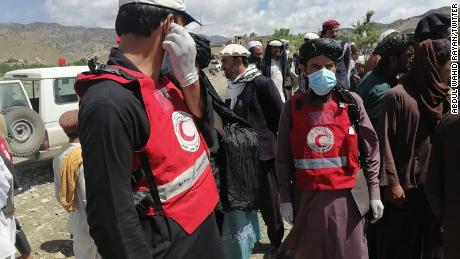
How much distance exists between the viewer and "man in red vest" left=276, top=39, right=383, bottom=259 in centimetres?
245

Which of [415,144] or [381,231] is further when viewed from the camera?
[381,231]

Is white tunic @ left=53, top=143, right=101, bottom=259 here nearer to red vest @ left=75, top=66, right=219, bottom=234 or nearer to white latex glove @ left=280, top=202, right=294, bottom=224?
white latex glove @ left=280, top=202, right=294, bottom=224

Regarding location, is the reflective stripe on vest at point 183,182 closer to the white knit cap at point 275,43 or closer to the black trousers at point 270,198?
the black trousers at point 270,198

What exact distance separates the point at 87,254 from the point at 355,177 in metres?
2.12

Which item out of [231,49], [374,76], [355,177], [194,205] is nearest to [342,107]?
[355,177]

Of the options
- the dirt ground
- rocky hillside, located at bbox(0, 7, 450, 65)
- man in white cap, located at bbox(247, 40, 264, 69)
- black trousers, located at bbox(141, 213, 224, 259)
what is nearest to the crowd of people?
black trousers, located at bbox(141, 213, 224, 259)

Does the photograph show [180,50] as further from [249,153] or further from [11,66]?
[11,66]

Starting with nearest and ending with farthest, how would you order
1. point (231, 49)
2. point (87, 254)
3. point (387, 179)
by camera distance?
1. point (387, 179)
2. point (87, 254)
3. point (231, 49)

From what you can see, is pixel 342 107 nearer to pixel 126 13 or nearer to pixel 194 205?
pixel 194 205

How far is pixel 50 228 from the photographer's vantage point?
5.42 meters

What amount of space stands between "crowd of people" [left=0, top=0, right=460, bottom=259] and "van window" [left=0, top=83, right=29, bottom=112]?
4.46 m

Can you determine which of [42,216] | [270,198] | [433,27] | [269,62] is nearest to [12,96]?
[42,216]

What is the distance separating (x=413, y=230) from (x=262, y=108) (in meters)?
1.61

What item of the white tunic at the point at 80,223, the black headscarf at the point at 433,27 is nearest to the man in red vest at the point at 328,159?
the black headscarf at the point at 433,27
